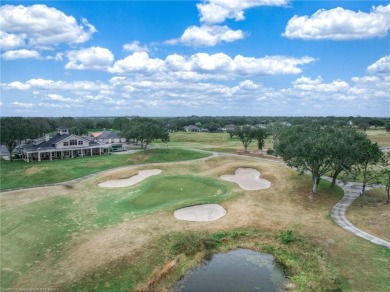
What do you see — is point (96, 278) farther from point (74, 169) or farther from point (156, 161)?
point (156, 161)

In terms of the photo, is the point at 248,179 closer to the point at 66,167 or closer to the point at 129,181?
the point at 129,181

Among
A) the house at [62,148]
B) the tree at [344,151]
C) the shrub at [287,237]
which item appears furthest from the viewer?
the house at [62,148]

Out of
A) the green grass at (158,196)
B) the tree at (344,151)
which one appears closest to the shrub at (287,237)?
the green grass at (158,196)

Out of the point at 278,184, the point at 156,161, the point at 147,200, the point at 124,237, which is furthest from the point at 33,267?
the point at 156,161

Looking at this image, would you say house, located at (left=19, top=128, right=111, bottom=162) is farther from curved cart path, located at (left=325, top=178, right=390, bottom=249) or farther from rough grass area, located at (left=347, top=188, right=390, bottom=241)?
rough grass area, located at (left=347, top=188, right=390, bottom=241)

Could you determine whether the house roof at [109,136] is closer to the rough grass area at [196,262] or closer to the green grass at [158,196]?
the green grass at [158,196]

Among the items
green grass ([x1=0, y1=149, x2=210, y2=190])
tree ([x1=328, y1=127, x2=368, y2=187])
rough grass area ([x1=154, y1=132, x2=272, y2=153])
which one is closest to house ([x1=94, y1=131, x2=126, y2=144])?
rough grass area ([x1=154, y1=132, x2=272, y2=153])

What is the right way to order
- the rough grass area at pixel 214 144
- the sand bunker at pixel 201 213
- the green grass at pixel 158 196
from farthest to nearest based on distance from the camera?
the rough grass area at pixel 214 144 < the green grass at pixel 158 196 < the sand bunker at pixel 201 213

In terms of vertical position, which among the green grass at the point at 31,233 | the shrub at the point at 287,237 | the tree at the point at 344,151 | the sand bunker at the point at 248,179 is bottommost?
the green grass at the point at 31,233
